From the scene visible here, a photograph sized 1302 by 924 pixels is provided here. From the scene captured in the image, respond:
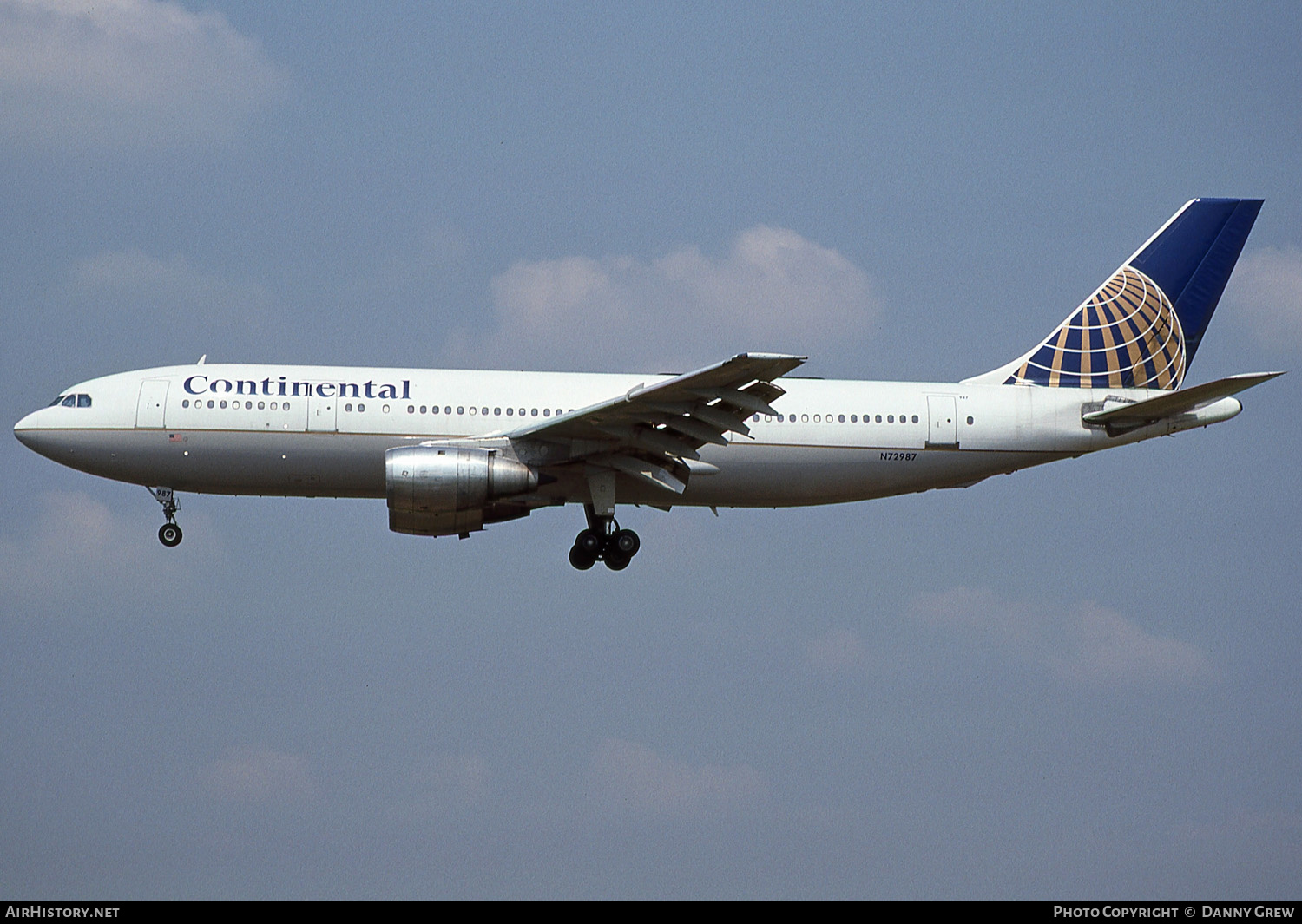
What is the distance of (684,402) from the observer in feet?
98.2

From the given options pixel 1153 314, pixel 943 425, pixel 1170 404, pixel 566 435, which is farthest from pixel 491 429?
pixel 1153 314

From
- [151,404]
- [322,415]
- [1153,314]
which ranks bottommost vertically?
[322,415]

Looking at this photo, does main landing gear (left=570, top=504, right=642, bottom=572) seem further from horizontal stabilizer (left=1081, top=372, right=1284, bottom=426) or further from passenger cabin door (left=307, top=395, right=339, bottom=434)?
horizontal stabilizer (left=1081, top=372, right=1284, bottom=426)

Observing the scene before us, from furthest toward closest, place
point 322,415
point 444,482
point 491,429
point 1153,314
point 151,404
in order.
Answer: point 1153,314 < point 491,429 < point 151,404 < point 322,415 < point 444,482

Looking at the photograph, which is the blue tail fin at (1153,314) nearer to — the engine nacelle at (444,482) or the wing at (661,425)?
the wing at (661,425)

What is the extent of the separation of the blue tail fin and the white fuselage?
118 centimetres

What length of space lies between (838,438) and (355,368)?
31.6 feet

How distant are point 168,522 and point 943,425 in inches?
618

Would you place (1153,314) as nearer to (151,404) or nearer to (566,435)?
(566,435)

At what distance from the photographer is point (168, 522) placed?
3284cm

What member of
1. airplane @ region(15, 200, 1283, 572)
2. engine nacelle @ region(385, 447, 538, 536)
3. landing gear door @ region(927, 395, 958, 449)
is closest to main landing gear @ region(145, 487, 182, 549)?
airplane @ region(15, 200, 1283, 572)

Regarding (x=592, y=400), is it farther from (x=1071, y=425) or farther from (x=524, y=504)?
(x=1071, y=425)

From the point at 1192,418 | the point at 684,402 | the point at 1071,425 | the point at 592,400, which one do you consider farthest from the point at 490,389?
the point at 1192,418

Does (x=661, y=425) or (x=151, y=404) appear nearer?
(x=661, y=425)
